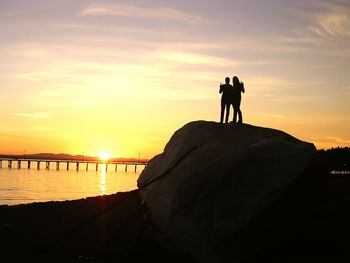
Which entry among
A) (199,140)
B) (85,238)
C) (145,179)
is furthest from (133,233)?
(199,140)

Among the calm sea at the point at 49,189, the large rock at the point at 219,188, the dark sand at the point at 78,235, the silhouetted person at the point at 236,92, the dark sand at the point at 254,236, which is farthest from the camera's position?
the calm sea at the point at 49,189

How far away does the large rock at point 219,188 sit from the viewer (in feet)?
27.0

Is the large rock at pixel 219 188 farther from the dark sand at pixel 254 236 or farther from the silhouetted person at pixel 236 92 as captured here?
the silhouetted person at pixel 236 92

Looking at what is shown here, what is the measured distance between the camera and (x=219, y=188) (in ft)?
28.3

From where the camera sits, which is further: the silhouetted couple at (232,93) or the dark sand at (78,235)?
the silhouetted couple at (232,93)

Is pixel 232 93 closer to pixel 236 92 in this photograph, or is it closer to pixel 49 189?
pixel 236 92

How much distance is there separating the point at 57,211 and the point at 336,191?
1032cm

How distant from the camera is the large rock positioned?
8.24m

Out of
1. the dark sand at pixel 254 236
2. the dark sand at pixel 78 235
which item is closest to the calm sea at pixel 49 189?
the dark sand at pixel 78 235

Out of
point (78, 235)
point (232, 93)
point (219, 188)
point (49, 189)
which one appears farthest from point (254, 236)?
point (49, 189)

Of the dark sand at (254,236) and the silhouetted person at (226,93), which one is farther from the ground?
the silhouetted person at (226,93)

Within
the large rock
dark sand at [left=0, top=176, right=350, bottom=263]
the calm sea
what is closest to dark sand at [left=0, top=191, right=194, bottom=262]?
dark sand at [left=0, top=176, right=350, bottom=263]

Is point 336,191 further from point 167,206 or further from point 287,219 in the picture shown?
point 167,206

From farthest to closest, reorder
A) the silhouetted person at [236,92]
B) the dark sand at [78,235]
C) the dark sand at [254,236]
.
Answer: the silhouetted person at [236,92]
the dark sand at [78,235]
the dark sand at [254,236]
